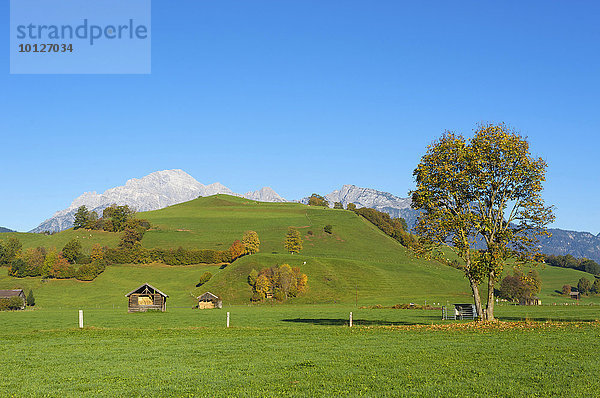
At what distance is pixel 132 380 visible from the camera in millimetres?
20844

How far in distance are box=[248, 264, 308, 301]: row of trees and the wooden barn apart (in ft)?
107

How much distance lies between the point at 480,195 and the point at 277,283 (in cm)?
10549

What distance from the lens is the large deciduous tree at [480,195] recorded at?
47656 mm

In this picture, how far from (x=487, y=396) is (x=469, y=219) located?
3224 cm

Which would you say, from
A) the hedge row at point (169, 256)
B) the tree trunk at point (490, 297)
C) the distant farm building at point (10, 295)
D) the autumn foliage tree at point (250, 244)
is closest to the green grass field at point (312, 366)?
the tree trunk at point (490, 297)

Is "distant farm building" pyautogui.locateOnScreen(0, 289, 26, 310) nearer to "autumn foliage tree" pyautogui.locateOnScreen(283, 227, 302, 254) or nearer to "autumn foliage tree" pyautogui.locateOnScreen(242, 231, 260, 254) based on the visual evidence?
"autumn foliage tree" pyautogui.locateOnScreen(242, 231, 260, 254)

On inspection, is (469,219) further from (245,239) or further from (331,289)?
(245,239)

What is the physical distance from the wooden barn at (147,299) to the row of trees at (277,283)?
32.5 meters

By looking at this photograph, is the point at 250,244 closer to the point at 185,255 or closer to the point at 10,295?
the point at 185,255

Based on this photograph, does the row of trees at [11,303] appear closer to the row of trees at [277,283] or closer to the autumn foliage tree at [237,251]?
the row of trees at [277,283]

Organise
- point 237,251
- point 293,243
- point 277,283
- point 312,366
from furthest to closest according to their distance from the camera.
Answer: point 293,243
point 237,251
point 277,283
point 312,366

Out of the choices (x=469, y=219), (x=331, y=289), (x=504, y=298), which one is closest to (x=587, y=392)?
(x=469, y=219)

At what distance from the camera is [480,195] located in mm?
50469

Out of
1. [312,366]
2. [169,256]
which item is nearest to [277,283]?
[169,256]
